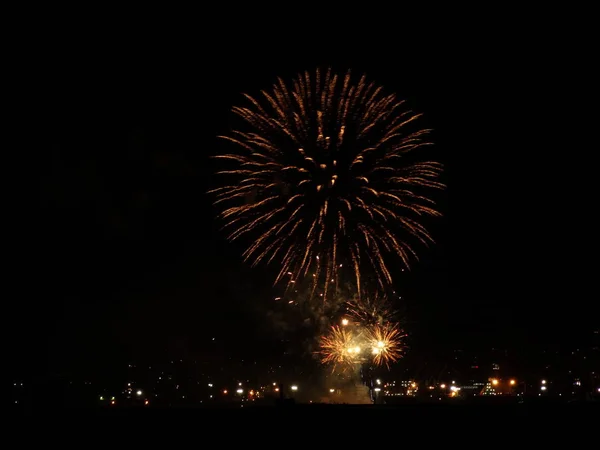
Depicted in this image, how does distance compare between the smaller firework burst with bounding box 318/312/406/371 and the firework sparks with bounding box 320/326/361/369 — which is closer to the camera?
the smaller firework burst with bounding box 318/312/406/371

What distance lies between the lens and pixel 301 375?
10175cm

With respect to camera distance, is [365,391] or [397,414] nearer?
[397,414]

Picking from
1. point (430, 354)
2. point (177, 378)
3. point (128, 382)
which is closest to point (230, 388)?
point (177, 378)

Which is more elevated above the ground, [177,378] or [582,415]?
[177,378]

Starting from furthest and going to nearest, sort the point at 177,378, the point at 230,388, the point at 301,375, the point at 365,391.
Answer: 1. the point at 230,388
2. the point at 177,378
3. the point at 301,375
4. the point at 365,391

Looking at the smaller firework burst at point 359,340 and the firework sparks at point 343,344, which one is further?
the firework sparks at point 343,344

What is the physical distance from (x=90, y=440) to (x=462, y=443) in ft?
19.8

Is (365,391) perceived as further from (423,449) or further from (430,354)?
(423,449)

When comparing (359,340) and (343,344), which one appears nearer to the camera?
(359,340)

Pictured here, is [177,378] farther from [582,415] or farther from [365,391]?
[582,415]

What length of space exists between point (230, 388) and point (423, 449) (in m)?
117

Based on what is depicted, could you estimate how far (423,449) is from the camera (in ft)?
33.3

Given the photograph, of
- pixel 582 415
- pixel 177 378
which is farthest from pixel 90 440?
pixel 177 378

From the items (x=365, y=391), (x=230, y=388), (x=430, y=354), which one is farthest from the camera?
(x=230, y=388)
